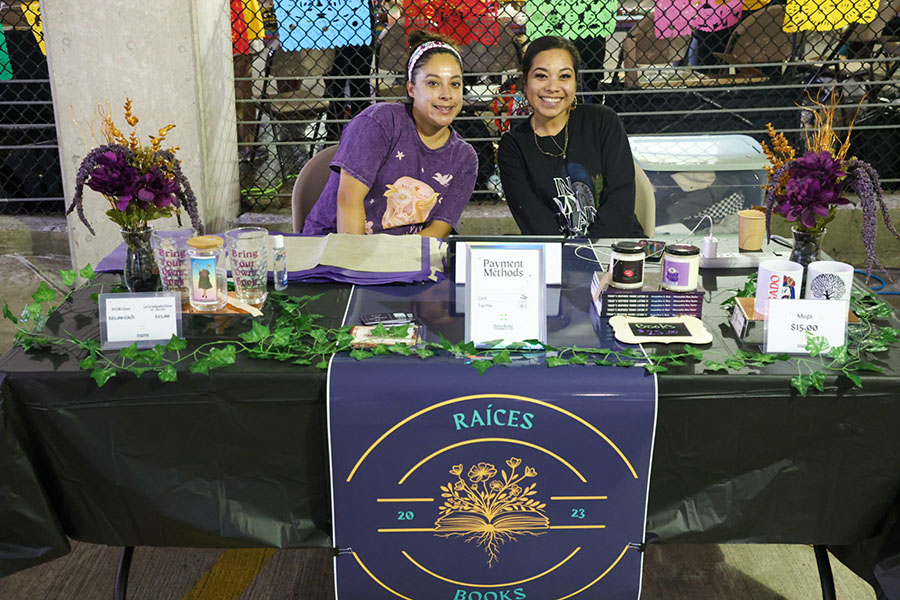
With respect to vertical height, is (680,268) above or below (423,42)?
below

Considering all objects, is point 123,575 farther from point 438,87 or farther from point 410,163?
point 438,87

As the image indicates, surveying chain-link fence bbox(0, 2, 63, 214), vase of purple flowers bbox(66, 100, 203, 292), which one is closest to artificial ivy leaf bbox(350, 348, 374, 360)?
vase of purple flowers bbox(66, 100, 203, 292)

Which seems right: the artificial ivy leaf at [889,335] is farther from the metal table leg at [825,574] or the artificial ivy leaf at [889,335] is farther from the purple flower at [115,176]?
the purple flower at [115,176]

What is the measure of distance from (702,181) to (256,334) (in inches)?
84.8

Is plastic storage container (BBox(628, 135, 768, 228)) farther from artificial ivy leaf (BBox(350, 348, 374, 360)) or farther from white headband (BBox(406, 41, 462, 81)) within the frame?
artificial ivy leaf (BBox(350, 348, 374, 360))

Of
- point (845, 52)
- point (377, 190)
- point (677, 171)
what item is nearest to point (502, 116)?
point (677, 171)

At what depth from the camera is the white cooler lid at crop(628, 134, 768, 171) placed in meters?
3.18

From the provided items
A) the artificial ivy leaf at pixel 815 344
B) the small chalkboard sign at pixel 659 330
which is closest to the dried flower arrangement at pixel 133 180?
the small chalkboard sign at pixel 659 330

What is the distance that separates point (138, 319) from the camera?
1.56 m

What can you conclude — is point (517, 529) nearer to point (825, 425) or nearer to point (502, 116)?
point (825, 425)

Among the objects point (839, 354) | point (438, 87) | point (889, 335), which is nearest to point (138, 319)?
point (438, 87)

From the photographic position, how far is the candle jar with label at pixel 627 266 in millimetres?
1635

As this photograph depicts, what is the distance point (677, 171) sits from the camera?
3.19m

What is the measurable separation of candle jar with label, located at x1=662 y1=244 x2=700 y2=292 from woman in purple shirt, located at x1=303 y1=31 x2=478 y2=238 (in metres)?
0.96
